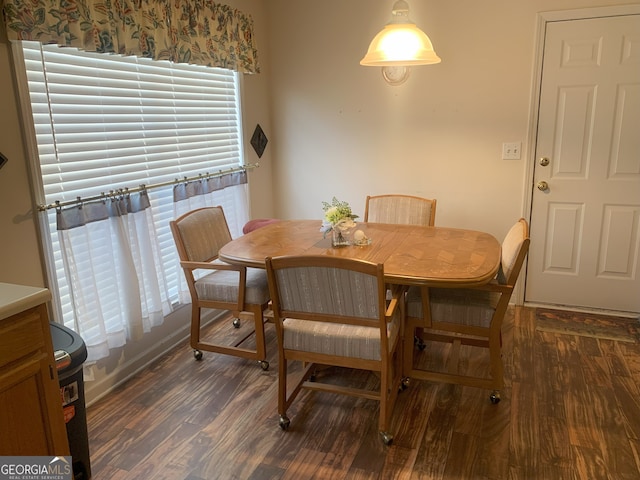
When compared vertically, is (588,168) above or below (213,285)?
above

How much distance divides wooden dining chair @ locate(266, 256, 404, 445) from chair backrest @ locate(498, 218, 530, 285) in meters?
0.53

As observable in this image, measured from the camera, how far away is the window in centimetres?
228

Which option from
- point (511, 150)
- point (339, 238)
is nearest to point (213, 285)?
point (339, 238)

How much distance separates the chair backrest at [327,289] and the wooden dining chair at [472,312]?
495mm

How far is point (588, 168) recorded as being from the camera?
3422 mm

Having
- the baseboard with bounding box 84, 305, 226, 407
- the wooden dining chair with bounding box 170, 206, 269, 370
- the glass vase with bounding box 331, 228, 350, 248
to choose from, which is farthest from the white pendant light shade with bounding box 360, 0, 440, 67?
the baseboard with bounding box 84, 305, 226, 407

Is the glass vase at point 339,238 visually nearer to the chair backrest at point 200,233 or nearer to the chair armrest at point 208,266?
the chair armrest at point 208,266

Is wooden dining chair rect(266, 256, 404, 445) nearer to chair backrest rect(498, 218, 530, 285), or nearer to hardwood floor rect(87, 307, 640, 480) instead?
hardwood floor rect(87, 307, 640, 480)

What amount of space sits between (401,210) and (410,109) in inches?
34.0

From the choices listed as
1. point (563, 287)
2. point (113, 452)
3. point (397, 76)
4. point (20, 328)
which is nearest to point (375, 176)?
point (397, 76)

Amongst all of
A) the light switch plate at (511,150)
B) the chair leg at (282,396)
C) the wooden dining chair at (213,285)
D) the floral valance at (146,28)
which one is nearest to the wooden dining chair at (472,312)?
the chair leg at (282,396)

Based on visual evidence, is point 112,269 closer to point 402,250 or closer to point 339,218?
point 339,218

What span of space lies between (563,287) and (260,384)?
2.39 metres

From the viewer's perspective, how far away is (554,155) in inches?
137
